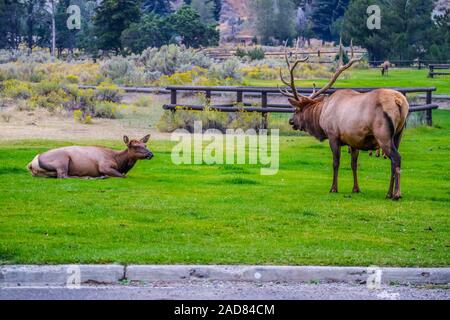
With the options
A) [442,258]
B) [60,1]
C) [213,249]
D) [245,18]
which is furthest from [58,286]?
[245,18]

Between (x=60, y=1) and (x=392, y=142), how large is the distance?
73.8 meters

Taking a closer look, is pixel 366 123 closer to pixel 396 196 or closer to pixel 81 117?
pixel 396 196

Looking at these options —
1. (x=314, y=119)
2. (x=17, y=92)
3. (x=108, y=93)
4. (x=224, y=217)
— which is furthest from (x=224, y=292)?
(x=17, y=92)

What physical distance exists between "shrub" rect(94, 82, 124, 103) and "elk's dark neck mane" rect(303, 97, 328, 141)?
19.2 metres

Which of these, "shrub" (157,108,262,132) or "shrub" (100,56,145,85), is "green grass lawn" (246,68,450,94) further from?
"shrub" (157,108,262,132)

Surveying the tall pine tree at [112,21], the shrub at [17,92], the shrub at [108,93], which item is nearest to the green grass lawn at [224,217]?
the shrub at [108,93]

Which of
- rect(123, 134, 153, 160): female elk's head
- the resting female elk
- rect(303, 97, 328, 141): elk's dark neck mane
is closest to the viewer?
the resting female elk

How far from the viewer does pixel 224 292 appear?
895cm

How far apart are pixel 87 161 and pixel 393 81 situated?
34.3 metres

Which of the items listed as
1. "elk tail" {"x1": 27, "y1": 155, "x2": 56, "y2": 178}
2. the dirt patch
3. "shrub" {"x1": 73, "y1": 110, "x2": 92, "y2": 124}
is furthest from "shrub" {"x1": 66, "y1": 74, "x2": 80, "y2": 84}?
"elk tail" {"x1": 27, "y1": 155, "x2": 56, "y2": 178}

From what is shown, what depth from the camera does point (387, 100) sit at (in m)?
14.7

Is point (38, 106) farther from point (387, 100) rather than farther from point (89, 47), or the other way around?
point (89, 47)

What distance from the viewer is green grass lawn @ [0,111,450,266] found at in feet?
33.7

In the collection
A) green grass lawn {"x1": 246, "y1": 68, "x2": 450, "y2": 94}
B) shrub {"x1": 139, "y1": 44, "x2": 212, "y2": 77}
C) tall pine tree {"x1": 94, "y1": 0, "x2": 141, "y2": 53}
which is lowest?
green grass lawn {"x1": 246, "y1": 68, "x2": 450, "y2": 94}
